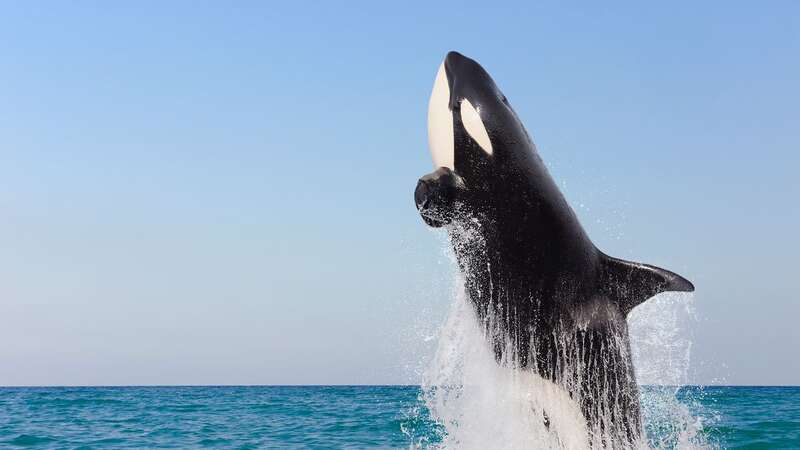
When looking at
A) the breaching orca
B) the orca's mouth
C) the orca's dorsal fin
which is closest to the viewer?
the orca's mouth

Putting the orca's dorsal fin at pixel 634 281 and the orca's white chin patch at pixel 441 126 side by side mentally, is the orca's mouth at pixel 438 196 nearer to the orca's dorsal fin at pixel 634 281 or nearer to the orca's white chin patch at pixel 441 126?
the orca's white chin patch at pixel 441 126

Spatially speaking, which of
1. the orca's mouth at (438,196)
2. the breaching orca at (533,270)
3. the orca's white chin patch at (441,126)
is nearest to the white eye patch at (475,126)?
the breaching orca at (533,270)

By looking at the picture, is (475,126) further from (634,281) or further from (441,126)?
(634,281)

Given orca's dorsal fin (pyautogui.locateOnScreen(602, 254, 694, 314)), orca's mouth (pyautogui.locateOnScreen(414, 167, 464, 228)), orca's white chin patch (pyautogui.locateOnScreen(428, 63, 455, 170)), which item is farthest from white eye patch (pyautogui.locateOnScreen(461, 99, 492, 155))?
orca's dorsal fin (pyautogui.locateOnScreen(602, 254, 694, 314))

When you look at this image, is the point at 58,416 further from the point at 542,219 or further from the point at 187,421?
the point at 542,219

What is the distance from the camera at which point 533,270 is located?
640 centimetres

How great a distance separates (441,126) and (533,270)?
58.4 inches

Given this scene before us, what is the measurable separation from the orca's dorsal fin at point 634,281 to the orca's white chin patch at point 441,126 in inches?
62.2

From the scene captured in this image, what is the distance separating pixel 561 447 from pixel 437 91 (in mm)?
3252

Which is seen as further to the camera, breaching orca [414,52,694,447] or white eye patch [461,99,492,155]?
white eye patch [461,99,492,155]

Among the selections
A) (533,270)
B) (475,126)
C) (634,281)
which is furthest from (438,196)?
(634,281)

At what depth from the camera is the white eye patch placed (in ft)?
21.6

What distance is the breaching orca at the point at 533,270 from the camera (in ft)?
21.0

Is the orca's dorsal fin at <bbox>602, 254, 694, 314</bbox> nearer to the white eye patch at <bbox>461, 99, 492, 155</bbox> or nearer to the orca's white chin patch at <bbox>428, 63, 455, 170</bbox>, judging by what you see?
the white eye patch at <bbox>461, 99, 492, 155</bbox>
